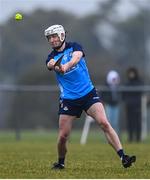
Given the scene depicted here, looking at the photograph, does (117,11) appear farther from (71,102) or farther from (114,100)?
(71,102)

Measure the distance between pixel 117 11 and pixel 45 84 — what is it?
3567 mm

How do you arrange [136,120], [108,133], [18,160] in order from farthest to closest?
[136,120]
[18,160]
[108,133]

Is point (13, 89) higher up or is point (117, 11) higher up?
point (117, 11)

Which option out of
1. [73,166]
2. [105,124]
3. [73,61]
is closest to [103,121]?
[105,124]

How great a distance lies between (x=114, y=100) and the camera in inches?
1029

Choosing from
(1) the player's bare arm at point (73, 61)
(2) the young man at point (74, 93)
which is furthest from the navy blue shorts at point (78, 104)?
(1) the player's bare arm at point (73, 61)

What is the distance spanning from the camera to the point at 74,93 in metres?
12.7

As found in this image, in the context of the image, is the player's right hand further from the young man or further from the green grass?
the green grass

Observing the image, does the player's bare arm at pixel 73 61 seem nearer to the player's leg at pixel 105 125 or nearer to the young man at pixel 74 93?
the young man at pixel 74 93

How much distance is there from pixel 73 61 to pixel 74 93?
0.60m

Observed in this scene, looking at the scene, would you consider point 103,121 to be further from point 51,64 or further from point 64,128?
point 51,64

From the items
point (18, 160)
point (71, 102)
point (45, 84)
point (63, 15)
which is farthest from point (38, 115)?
point (71, 102)

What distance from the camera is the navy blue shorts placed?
12.7m

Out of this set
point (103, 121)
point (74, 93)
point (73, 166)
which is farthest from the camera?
point (73, 166)
